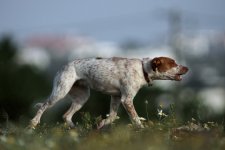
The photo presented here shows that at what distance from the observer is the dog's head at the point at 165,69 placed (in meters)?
14.8

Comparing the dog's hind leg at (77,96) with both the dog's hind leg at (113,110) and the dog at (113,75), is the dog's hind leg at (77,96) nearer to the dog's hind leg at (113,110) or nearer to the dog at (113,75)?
the dog at (113,75)

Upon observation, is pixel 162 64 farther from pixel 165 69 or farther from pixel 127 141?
pixel 127 141

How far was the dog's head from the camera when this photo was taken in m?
14.8

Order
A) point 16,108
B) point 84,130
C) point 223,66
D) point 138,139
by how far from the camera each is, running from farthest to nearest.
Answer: point 223,66 < point 16,108 < point 84,130 < point 138,139

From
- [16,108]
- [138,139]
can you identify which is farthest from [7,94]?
[138,139]

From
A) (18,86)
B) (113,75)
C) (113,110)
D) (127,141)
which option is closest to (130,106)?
(113,110)

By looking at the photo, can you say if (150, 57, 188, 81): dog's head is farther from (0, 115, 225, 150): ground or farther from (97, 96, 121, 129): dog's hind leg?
(0, 115, 225, 150): ground

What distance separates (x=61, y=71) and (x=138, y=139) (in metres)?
5.30

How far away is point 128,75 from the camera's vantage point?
1470cm

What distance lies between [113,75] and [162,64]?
2.78 ft

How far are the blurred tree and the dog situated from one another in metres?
41.9

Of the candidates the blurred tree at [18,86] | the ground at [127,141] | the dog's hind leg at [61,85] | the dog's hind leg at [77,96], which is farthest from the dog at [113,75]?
the blurred tree at [18,86]

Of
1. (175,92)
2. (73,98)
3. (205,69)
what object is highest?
(73,98)

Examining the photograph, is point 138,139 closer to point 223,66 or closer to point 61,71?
point 61,71
